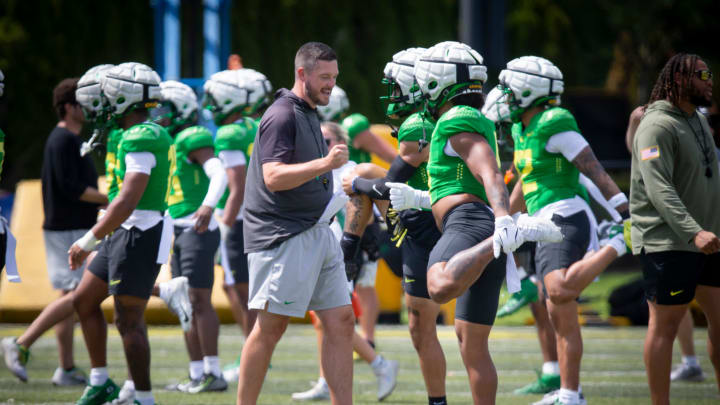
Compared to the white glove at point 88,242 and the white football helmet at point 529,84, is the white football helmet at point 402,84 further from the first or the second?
the white glove at point 88,242

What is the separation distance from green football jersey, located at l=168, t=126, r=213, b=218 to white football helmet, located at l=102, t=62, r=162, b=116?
129 cm

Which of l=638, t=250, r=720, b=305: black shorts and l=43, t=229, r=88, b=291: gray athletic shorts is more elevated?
l=638, t=250, r=720, b=305: black shorts

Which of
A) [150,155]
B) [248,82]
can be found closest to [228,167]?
[248,82]

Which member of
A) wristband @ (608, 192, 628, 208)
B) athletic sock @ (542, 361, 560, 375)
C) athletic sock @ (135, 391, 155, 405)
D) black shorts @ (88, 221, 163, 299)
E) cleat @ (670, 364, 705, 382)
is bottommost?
cleat @ (670, 364, 705, 382)

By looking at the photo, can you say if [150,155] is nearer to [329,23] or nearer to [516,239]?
[516,239]

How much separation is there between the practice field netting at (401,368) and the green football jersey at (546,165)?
5.31ft

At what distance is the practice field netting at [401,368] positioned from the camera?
25.9 ft

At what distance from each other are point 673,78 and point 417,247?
1.87 meters

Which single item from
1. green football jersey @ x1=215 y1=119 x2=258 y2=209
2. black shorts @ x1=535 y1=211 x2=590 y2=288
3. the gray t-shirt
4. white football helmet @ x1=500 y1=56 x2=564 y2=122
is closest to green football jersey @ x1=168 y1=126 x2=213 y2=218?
green football jersey @ x1=215 y1=119 x2=258 y2=209

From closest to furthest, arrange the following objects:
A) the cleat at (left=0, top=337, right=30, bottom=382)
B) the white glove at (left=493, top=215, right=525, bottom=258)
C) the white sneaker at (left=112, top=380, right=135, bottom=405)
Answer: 1. the white glove at (left=493, top=215, right=525, bottom=258)
2. the white sneaker at (left=112, top=380, right=135, bottom=405)
3. the cleat at (left=0, top=337, right=30, bottom=382)

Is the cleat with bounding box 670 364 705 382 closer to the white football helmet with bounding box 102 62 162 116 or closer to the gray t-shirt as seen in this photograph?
the gray t-shirt

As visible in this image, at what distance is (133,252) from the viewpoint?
22.4 ft

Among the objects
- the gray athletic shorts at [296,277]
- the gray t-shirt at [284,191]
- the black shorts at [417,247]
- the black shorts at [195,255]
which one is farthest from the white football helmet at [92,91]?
the black shorts at [417,247]

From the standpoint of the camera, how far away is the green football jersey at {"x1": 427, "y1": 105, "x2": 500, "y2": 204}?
559 centimetres
